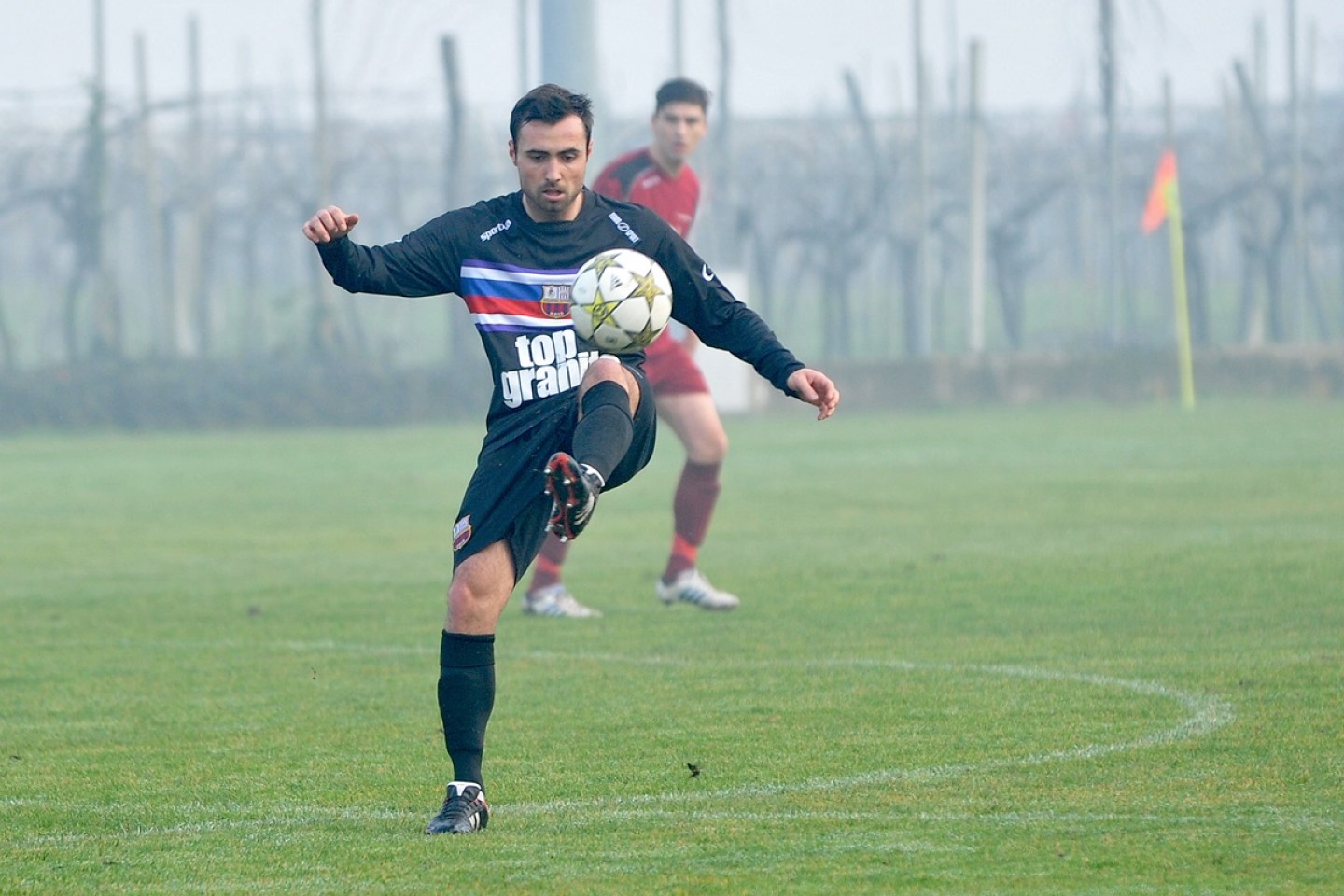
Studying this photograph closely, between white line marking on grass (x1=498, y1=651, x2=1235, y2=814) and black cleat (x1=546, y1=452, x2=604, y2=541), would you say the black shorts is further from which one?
white line marking on grass (x1=498, y1=651, x2=1235, y2=814)

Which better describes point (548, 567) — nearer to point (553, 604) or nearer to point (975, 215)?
point (553, 604)

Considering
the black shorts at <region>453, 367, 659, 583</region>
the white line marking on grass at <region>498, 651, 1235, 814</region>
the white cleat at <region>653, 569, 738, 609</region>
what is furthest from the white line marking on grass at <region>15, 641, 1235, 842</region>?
the white cleat at <region>653, 569, 738, 609</region>

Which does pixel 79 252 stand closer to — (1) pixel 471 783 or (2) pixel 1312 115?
(2) pixel 1312 115

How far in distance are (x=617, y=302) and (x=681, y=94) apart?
4838 millimetres

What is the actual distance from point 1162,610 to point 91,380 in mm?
22404

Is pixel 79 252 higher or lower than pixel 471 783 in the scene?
higher

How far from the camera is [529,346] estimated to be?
5883 mm

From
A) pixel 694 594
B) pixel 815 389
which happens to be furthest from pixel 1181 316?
pixel 815 389

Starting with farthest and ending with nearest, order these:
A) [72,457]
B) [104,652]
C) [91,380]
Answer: [91,380], [72,457], [104,652]

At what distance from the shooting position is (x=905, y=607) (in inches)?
392

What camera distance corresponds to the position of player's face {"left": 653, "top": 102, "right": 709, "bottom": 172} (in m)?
10.4

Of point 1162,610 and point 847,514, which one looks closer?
point 1162,610

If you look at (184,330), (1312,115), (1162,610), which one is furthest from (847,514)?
(1312,115)

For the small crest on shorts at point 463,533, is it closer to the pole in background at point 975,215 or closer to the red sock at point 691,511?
the red sock at point 691,511
